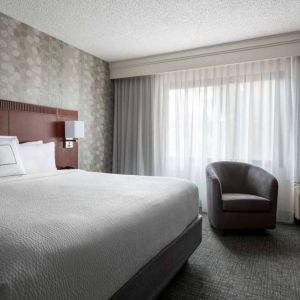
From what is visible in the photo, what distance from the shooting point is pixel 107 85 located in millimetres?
4637

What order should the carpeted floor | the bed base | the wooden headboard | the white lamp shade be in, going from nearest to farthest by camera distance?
the bed base → the carpeted floor → the wooden headboard → the white lamp shade

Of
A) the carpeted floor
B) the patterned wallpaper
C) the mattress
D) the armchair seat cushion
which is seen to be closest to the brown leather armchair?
the armchair seat cushion

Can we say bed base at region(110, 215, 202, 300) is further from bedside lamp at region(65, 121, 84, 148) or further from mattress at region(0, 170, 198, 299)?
bedside lamp at region(65, 121, 84, 148)

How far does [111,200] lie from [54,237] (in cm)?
61

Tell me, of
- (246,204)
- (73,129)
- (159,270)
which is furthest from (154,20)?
(159,270)

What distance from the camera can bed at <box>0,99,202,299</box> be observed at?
0.91 m

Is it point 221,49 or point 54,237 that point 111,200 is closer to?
point 54,237

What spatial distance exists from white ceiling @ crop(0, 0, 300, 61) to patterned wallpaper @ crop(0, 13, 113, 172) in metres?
0.20

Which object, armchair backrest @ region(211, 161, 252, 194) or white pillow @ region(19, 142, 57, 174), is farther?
armchair backrest @ region(211, 161, 252, 194)

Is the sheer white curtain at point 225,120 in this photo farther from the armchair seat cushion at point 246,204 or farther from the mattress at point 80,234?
the mattress at point 80,234

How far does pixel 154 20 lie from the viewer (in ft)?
9.82

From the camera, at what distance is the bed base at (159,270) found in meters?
1.30

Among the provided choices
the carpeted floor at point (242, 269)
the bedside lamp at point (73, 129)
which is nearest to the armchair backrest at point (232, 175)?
the carpeted floor at point (242, 269)

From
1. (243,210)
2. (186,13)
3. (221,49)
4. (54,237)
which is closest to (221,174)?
(243,210)
